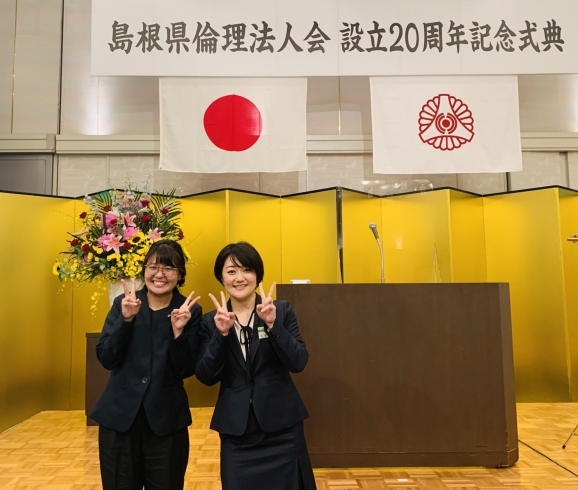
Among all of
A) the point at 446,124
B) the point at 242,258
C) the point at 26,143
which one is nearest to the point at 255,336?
the point at 242,258

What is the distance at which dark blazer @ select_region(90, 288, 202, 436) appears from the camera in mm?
1580

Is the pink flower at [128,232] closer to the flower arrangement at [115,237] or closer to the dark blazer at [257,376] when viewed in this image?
the flower arrangement at [115,237]

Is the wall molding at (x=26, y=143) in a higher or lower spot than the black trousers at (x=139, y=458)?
higher

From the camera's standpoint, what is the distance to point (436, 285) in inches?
114

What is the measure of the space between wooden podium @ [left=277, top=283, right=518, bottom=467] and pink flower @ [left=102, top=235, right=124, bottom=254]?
4.44 ft

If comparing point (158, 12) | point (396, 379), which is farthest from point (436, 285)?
point (158, 12)

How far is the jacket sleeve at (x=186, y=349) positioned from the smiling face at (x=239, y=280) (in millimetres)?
165

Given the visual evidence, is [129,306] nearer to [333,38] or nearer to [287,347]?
[287,347]

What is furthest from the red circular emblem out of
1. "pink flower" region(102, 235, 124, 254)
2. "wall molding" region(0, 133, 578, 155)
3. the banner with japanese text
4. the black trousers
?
the black trousers

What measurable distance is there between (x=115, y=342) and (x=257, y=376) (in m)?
0.47

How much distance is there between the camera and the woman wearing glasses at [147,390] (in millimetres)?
1578

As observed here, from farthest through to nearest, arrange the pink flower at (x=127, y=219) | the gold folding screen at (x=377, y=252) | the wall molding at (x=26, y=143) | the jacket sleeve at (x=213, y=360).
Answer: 1. the wall molding at (x=26, y=143)
2. the gold folding screen at (x=377, y=252)
3. the pink flower at (x=127, y=219)
4. the jacket sleeve at (x=213, y=360)

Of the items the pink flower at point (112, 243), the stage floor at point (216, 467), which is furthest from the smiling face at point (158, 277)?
the pink flower at point (112, 243)

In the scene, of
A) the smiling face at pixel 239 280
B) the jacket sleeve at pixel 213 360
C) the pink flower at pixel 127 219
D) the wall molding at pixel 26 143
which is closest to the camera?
the jacket sleeve at pixel 213 360
